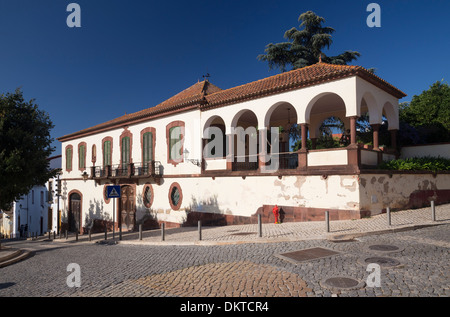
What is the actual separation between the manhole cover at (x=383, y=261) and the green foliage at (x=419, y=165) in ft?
23.3

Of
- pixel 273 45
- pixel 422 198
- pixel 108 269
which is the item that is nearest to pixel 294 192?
pixel 422 198

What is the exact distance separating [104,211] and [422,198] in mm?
20336

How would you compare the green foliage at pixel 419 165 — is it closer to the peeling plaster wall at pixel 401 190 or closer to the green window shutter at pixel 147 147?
the peeling plaster wall at pixel 401 190

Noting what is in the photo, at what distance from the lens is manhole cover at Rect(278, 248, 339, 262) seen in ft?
21.9

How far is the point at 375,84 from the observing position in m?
13.0

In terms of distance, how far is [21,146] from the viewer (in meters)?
11.9

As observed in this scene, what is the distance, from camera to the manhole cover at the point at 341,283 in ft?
15.7

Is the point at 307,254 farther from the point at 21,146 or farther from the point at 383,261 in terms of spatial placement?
the point at 21,146

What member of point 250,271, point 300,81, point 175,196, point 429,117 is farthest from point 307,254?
point 429,117

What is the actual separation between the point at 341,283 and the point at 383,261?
5.58ft

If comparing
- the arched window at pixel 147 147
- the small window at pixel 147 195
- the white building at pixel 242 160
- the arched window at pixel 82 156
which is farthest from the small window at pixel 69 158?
the small window at pixel 147 195

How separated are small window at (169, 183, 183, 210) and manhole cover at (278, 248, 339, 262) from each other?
10.7 metres

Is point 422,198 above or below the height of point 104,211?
above
